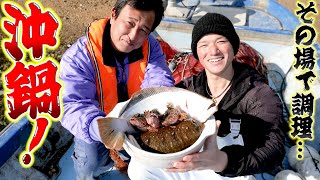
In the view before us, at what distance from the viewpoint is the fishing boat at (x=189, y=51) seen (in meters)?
3.75

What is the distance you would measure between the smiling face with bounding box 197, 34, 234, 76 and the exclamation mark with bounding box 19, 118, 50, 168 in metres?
1.96

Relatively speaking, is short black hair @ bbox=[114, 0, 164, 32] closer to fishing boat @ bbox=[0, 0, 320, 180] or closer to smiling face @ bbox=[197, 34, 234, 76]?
smiling face @ bbox=[197, 34, 234, 76]

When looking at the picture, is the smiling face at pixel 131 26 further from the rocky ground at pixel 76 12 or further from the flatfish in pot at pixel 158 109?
the rocky ground at pixel 76 12

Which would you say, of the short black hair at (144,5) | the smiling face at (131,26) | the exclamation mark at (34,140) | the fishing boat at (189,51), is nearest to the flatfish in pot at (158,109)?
the smiling face at (131,26)

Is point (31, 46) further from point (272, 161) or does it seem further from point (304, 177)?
point (304, 177)

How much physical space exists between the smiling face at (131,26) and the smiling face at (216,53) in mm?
537

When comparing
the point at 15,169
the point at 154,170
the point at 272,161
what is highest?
the point at 272,161

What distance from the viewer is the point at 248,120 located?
2.96 meters

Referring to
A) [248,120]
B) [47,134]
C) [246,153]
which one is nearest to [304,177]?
[248,120]

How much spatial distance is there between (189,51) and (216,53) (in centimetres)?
332

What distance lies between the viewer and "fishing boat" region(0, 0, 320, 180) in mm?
3752

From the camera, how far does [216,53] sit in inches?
113

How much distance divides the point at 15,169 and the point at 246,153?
260cm

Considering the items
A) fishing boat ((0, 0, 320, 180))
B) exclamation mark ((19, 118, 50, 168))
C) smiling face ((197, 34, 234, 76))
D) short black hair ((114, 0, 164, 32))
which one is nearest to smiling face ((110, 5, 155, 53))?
short black hair ((114, 0, 164, 32))
